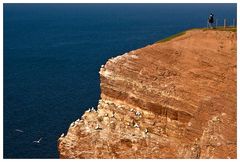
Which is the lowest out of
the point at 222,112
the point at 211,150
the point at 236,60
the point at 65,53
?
the point at 65,53

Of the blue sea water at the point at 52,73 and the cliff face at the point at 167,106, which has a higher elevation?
the cliff face at the point at 167,106

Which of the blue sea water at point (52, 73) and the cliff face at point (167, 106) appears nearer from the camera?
the cliff face at point (167, 106)

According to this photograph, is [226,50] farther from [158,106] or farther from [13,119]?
[13,119]

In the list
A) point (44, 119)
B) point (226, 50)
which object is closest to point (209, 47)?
point (226, 50)

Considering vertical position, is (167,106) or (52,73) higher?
(167,106)

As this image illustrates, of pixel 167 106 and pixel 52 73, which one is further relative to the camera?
pixel 52 73

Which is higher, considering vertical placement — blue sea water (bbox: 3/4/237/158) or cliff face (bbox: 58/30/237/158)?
cliff face (bbox: 58/30/237/158)

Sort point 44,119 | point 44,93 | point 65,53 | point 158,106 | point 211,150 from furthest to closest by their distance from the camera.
→ point 65,53
point 44,93
point 44,119
point 158,106
point 211,150

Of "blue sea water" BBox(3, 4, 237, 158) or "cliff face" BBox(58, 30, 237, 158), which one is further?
"blue sea water" BBox(3, 4, 237, 158)
